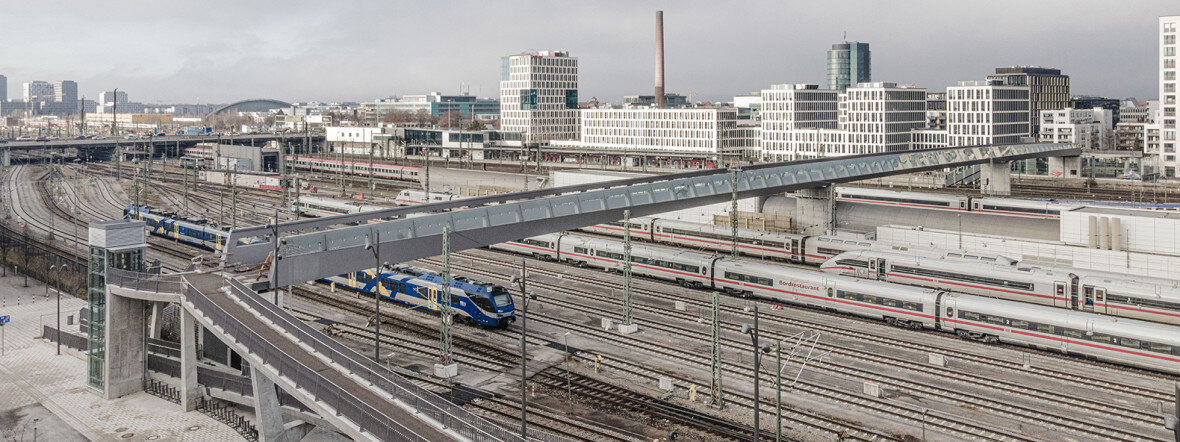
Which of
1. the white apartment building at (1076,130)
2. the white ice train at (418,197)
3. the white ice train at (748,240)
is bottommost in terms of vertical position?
the white ice train at (748,240)

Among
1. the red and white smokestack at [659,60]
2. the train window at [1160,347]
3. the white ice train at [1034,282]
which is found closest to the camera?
the train window at [1160,347]

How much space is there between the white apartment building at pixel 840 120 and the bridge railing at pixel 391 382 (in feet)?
315

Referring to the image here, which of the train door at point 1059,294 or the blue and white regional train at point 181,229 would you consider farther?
the blue and white regional train at point 181,229

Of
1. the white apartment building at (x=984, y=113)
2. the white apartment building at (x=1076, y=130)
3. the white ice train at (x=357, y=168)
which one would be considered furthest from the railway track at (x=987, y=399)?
the white apartment building at (x=1076, y=130)

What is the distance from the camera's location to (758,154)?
5679 inches

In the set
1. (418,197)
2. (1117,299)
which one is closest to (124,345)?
(1117,299)

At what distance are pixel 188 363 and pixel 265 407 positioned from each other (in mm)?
6070

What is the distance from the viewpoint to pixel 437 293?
42.5m

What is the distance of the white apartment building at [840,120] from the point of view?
12038 centimetres

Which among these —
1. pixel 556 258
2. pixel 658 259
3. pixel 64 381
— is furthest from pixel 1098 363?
pixel 64 381

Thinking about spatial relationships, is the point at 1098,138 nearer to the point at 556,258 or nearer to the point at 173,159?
the point at 556,258

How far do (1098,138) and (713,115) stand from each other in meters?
66.2

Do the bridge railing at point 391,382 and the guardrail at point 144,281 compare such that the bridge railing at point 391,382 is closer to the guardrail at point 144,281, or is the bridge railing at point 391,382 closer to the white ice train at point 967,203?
the guardrail at point 144,281

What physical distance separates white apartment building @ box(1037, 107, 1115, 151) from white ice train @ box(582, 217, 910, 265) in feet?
310
